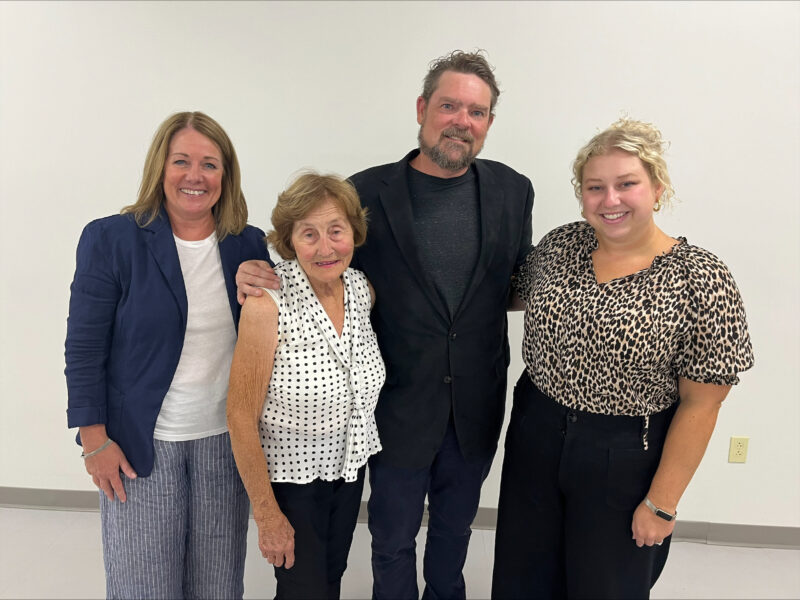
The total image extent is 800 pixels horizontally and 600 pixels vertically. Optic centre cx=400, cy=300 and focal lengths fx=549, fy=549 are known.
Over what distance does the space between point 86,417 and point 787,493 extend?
3.10 m

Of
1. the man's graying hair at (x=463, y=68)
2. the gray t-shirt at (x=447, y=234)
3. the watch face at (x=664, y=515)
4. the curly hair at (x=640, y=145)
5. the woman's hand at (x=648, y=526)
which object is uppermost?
the man's graying hair at (x=463, y=68)

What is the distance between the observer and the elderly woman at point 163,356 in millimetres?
1491

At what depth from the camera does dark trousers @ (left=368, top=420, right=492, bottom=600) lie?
71.7 inches

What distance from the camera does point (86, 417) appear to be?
1.51 metres

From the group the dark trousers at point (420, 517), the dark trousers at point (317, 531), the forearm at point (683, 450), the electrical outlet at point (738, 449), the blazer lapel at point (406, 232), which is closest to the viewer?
the forearm at point (683, 450)

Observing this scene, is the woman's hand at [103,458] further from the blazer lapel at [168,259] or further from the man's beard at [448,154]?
the man's beard at [448,154]

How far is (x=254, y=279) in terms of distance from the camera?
1.48 meters

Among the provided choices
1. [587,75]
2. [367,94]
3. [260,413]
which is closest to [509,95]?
[587,75]

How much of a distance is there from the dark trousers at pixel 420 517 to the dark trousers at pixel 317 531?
152mm

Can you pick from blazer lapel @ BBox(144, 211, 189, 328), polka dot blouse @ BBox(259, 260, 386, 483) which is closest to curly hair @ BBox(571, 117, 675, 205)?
polka dot blouse @ BBox(259, 260, 386, 483)

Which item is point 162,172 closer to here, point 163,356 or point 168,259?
point 168,259

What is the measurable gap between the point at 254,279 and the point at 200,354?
283mm

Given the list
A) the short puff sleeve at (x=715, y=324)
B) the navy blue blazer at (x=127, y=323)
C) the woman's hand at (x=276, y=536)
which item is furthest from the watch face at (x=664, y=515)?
the navy blue blazer at (x=127, y=323)

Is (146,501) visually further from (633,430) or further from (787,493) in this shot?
(787,493)
